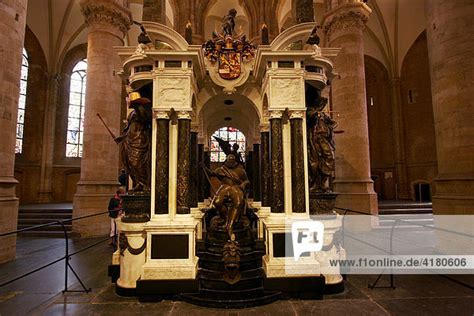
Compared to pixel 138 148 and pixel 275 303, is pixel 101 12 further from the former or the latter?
pixel 275 303

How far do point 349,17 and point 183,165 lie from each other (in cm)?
876

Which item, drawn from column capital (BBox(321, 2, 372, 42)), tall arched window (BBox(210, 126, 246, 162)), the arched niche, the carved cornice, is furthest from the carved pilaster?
tall arched window (BBox(210, 126, 246, 162))

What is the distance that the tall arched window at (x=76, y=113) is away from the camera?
1733 centimetres

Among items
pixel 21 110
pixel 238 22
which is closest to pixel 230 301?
pixel 238 22

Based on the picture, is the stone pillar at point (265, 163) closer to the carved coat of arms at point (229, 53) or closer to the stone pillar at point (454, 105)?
the carved coat of arms at point (229, 53)

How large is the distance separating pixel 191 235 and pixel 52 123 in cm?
1635

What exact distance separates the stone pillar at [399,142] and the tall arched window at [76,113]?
66.1 feet

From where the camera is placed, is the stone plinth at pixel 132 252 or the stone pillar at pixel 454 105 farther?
the stone pillar at pixel 454 105

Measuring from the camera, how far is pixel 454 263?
564cm

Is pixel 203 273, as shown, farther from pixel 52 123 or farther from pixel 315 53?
pixel 52 123

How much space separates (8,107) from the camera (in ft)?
20.1

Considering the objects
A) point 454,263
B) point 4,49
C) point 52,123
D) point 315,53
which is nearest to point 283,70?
point 315,53

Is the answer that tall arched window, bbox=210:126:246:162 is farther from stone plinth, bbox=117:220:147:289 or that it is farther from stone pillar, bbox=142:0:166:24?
stone plinth, bbox=117:220:147:289

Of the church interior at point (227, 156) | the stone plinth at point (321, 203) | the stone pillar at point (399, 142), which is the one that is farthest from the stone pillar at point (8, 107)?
the stone pillar at point (399, 142)
